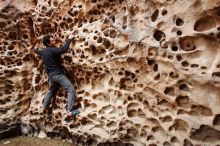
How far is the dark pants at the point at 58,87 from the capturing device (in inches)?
225

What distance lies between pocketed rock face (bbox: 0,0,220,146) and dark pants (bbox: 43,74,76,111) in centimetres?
14

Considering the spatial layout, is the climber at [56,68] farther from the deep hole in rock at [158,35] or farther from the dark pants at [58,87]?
the deep hole in rock at [158,35]

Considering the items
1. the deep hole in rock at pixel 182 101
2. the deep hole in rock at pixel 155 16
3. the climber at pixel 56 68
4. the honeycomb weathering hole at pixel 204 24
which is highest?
the deep hole in rock at pixel 155 16

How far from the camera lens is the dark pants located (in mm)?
5711

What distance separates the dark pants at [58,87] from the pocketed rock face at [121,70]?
136mm

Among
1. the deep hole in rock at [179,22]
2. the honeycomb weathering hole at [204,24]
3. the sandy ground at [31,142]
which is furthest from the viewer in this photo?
the sandy ground at [31,142]

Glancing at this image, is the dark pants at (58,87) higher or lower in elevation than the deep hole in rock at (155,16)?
lower

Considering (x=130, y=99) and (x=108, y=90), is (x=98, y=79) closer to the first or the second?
(x=108, y=90)

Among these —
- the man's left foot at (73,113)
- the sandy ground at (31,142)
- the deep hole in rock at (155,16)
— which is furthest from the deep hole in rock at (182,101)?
the sandy ground at (31,142)

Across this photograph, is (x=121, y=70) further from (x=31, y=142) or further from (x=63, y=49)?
(x=31, y=142)

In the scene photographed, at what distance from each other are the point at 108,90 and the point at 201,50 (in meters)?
1.67

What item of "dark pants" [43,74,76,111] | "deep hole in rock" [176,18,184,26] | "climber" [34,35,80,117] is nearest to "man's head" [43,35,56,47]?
"climber" [34,35,80,117]

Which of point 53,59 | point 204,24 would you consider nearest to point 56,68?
point 53,59

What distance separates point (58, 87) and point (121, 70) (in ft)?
4.94
